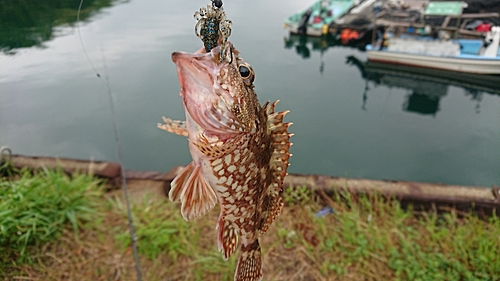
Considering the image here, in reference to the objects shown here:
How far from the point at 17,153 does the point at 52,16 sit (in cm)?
343

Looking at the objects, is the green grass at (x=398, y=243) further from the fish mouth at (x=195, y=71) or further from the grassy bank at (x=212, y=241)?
the fish mouth at (x=195, y=71)

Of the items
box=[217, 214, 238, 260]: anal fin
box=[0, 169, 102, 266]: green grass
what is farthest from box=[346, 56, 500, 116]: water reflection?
box=[217, 214, 238, 260]: anal fin

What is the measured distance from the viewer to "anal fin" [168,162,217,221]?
5.49ft

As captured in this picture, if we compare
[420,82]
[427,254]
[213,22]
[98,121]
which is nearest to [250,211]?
[213,22]

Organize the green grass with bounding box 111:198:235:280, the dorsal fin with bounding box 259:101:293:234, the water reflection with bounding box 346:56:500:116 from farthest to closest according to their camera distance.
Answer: the water reflection with bounding box 346:56:500:116
the green grass with bounding box 111:198:235:280
the dorsal fin with bounding box 259:101:293:234

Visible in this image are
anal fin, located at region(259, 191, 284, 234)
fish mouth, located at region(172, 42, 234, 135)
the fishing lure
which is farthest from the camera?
anal fin, located at region(259, 191, 284, 234)

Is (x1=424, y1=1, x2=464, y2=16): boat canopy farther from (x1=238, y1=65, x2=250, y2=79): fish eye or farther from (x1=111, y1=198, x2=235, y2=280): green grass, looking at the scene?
(x1=238, y1=65, x2=250, y2=79): fish eye

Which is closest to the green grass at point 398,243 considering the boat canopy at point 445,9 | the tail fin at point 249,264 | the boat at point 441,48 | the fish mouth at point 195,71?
the tail fin at point 249,264

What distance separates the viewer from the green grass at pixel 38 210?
3750mm

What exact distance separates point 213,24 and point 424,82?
15837 mm

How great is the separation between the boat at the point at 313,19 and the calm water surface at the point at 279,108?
6.42 m

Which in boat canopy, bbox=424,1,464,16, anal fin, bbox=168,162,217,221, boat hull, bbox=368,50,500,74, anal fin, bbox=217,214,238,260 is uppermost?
anal fin, bbox=168,162,217,221

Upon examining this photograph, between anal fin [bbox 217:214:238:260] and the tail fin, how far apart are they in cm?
13

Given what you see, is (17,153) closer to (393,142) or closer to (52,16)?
(52,16)
